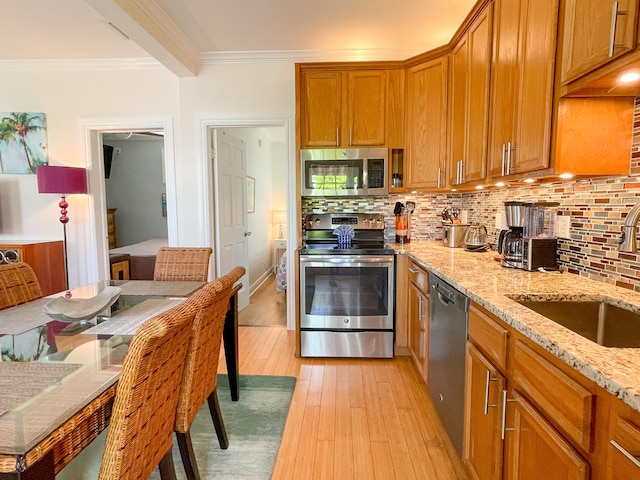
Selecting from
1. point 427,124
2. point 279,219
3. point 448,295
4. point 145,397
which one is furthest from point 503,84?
point 279,219

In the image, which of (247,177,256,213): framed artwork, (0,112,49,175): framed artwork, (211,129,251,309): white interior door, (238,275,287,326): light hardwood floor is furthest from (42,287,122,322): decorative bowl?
(247,177,256,213): framed artwork

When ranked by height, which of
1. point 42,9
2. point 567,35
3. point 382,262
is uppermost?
point 42,9

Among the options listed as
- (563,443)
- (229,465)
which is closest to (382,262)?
(229,465)

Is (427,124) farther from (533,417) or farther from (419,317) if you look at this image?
(533,417)

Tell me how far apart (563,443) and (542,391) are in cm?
13

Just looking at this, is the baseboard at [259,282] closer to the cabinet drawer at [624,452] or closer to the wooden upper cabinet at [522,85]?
the wooden upper cabinet at [522,85]

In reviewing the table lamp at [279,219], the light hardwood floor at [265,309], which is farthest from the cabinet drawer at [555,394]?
the table lamp at [279,219]

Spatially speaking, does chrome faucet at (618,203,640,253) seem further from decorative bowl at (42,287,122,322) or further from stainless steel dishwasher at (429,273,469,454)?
decorative bowl at (42,287,122,322)

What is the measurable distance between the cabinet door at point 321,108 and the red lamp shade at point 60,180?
7.05 feet

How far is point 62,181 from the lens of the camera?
10.2 ft

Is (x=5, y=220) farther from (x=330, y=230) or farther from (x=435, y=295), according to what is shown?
(x=435, y=295)

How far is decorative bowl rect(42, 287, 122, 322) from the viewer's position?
4.99 feet

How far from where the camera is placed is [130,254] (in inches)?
165

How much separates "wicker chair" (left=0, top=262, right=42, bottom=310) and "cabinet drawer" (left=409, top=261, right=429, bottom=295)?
226 cm
